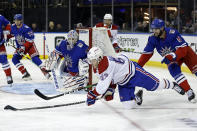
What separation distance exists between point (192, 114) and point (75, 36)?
2.05 meters

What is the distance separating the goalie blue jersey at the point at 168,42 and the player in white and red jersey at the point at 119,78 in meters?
0.52

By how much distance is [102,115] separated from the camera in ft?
14.2

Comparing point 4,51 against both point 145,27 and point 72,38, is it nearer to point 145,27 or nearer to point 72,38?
point 72,38

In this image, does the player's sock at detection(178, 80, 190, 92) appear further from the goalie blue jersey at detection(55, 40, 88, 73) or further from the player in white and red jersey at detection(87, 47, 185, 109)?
the goalie blue jersey at detection(55, 40, 88, 73)

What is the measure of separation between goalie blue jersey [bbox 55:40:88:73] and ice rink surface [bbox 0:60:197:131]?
48cm

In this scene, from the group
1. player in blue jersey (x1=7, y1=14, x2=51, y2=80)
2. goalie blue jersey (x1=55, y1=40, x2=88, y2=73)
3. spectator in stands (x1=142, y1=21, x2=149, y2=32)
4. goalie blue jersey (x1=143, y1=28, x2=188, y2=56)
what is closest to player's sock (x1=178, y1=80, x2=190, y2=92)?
goalie blue jersey (x1=143, y1=28, x2=188, y2=56)

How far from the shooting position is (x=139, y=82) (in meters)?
4.47

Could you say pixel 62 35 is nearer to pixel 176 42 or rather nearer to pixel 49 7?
pixel 49 7

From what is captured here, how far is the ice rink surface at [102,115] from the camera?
3.83 meters

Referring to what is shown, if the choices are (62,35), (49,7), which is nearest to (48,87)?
(62,35)

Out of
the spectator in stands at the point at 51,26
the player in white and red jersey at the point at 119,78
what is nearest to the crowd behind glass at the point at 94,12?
the spectator in stands at the point at 51,26

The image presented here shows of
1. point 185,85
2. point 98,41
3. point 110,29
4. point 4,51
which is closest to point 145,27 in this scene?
point 110,29

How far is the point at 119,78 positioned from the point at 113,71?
0.21 metres

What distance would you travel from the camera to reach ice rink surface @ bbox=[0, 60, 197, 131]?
151 inches
